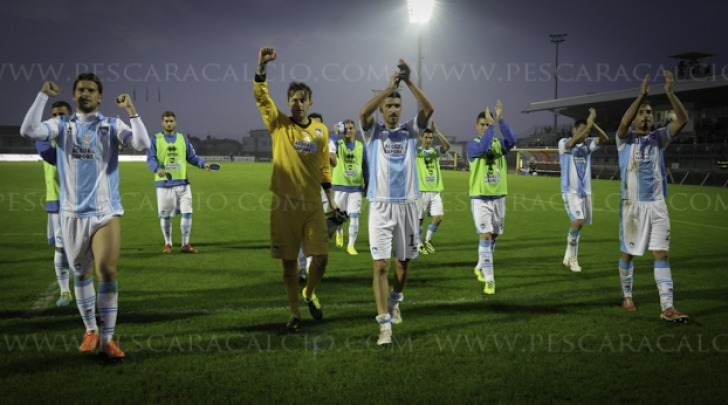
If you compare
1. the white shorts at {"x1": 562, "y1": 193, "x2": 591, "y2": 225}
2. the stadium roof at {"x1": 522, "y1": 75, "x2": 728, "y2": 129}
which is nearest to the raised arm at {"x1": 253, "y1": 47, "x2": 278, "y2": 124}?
the white shorts at {"x1": 562, "y1": 193, "x2": 591, "y2": 225}

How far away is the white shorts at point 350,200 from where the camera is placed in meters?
10.4

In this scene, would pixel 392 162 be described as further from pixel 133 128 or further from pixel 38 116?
pixel 38 116

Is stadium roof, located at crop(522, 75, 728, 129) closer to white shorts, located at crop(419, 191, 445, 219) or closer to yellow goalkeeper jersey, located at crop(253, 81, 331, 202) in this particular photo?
white shorts, located at crop(419, 191, 445, 219)

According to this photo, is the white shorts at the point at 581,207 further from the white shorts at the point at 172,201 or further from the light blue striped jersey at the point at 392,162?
the white shorts at the point at 172,201

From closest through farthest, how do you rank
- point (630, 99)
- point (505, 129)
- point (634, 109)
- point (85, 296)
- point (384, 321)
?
point (85, 296) < point (384, 321) < point (634, 109) < point (505, 129) < point (630, 99)

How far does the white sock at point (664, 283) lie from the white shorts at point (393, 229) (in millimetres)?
2873

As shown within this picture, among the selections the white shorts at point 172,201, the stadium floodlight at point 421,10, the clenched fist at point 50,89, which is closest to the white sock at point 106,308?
the clenched fist at point 50,89

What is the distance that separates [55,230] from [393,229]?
4.14 metres

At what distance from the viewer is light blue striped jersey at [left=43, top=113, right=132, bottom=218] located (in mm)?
4367

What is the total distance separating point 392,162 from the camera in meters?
5.27

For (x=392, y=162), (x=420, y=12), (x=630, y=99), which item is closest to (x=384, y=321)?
(x=392, y=162)

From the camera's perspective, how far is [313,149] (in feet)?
17.4

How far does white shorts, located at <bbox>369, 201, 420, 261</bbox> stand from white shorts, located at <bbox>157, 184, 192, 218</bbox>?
5905 mm

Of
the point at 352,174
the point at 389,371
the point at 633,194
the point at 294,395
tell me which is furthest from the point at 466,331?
the point at 352,174
